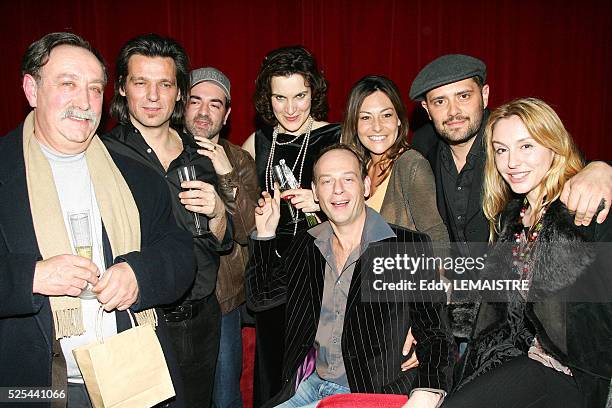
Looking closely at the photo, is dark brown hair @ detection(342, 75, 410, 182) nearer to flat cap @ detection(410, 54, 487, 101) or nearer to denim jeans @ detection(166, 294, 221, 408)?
flat cap @ detection(410, 54, 487, 101)

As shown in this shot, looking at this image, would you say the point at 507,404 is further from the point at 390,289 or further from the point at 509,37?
the point at 509,37

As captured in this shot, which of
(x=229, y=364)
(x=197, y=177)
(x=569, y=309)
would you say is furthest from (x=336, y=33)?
(x=569, y=309)

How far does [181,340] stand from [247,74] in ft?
11.4

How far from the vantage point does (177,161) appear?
2.65 m

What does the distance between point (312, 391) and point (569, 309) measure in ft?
3.59

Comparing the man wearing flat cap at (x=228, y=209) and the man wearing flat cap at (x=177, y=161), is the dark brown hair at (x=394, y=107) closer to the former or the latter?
the man wearing flat cap at (x=228, y=209)

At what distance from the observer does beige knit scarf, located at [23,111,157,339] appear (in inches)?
72.6

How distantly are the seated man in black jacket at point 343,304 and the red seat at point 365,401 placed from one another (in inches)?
2.8

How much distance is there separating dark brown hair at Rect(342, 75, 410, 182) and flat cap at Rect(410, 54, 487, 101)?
139mm

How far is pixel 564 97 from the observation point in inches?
241

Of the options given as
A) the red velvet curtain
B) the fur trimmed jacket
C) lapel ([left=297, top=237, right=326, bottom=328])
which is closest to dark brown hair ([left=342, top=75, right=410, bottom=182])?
lapel ([left=297, top=237, right=326, bottom=328])

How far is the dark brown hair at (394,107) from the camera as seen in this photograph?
3072mm

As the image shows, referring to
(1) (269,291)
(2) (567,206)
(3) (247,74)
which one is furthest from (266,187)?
(3) (247,74)

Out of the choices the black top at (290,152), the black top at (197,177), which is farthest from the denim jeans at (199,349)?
the black top at (290,152)
